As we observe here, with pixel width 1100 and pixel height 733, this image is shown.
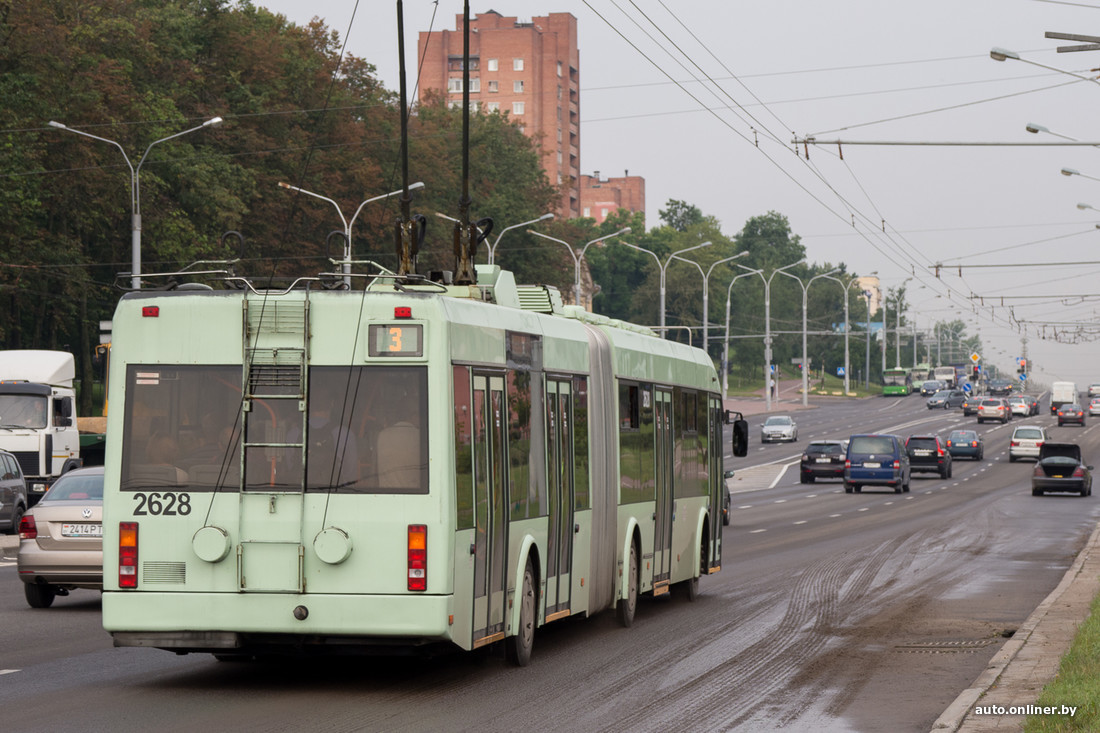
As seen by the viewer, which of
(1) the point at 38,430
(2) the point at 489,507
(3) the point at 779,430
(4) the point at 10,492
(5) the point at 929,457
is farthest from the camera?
(3) the point at 779,430

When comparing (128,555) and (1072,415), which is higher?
(1072,415)

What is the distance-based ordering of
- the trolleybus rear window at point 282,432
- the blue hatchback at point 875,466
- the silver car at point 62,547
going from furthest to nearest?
the blue hatchback at point 875,466, the silver car at point 62,547, the trolleybus rear window at point 282,432

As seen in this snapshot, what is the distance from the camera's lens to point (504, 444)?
12656 millimetres

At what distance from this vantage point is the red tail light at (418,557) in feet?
36.4

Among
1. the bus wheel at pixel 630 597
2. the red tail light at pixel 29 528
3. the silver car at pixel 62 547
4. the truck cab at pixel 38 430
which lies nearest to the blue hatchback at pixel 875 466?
the truck cab at pixel 38 430

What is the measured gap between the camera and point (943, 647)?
15.3m

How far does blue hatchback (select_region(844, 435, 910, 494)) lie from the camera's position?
53.6m

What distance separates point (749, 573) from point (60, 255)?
4306cm

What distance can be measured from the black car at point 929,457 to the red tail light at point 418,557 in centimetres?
5368

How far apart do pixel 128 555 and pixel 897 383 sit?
148 m

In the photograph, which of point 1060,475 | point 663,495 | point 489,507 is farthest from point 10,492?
point 1060,475

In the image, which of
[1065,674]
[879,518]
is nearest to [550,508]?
[1065,674]

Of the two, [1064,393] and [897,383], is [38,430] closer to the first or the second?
[1064,393]

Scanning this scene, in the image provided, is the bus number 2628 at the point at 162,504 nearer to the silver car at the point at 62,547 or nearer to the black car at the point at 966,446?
the silver car at the point at 62,547
